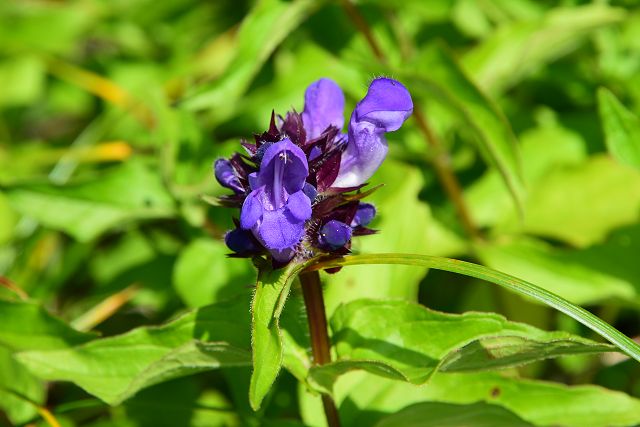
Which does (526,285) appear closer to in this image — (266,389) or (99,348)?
(266,389)

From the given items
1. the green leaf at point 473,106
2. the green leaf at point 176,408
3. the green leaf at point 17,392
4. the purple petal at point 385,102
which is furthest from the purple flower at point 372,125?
the green leaf at point 17,392

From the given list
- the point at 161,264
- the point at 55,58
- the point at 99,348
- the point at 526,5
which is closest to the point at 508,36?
the point at 526,5

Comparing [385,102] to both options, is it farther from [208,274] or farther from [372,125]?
[208,274]


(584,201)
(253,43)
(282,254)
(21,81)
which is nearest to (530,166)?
(584,201)

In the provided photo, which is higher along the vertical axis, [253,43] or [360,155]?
[253,43]

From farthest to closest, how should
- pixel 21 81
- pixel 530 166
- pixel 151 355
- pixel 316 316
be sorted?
pixel 21 81
pixel 530 166
pixel 151 355
pixel 316 316

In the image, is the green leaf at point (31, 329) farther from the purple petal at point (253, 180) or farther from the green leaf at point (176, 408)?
the purple petal at point (253, 180)
